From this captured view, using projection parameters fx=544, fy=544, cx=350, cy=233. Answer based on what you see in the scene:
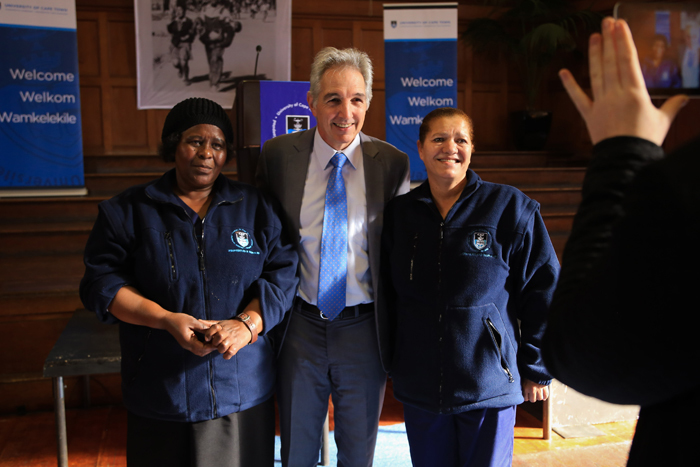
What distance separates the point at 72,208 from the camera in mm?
4367

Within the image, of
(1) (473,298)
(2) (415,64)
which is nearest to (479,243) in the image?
(1) (473,298)

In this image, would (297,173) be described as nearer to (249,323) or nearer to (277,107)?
(249,323)

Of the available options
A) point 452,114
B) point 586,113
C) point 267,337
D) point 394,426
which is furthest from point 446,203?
point 394,426

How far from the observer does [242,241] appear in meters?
1.61

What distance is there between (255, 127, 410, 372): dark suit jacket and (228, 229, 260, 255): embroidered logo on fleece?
217 millimetres

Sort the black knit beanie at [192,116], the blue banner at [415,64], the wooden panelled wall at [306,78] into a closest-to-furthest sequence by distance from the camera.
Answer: the black knit beanie at [192,116]
the blue banner at [415,64]
the wooden panelled wall at [306,78]

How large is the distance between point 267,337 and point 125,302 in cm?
45

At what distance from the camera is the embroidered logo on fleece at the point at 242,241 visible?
1.60 m

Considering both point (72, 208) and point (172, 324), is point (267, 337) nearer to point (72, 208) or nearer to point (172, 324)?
point (172, 324)

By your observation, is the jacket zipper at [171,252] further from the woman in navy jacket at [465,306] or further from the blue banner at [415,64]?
the blue banner at [415,64]

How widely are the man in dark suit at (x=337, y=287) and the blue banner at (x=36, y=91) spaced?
10.8 feet

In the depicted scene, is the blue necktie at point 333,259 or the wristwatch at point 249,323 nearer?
the wristwatch at point 249,323

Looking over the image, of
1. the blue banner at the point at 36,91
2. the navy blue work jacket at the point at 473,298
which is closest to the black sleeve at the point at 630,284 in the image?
the navy blue work jacket at the point at 473,298

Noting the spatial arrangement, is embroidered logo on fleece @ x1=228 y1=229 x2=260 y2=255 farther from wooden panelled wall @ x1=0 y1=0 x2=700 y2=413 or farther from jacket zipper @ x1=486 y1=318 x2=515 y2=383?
wooden panelled wall @ x1=0 y1=0 x2=700 y2=413
